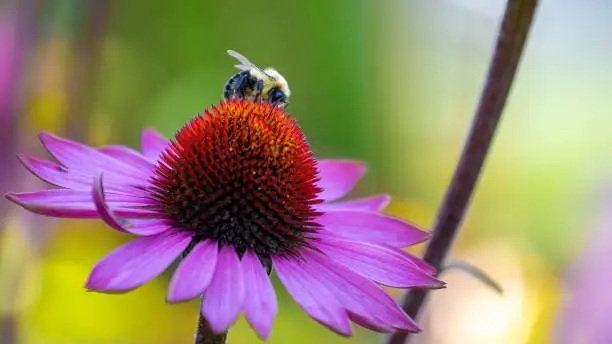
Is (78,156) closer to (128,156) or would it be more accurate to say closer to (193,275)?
(128,156)

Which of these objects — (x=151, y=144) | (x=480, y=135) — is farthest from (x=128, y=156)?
(x=480, y=135)

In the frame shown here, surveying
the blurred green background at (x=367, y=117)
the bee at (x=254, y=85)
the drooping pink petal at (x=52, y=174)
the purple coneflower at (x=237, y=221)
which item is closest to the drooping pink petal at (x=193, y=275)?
the purple coneflower at (x=237, y=221)

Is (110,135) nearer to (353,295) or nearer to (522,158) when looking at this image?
(522,158)

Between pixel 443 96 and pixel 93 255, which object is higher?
pixel 443 96

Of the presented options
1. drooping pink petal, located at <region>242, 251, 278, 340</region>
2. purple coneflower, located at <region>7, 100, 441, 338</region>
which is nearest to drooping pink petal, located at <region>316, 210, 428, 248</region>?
purple coneflower, located at <region>7, 100, 441, 338</region>

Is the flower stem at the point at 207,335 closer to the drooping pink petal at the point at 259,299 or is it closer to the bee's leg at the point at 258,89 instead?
the drooping pink petal at the point at 259,299

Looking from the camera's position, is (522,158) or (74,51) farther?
(522,158)

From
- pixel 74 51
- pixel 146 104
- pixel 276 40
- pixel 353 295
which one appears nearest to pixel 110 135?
pixel 146 104
